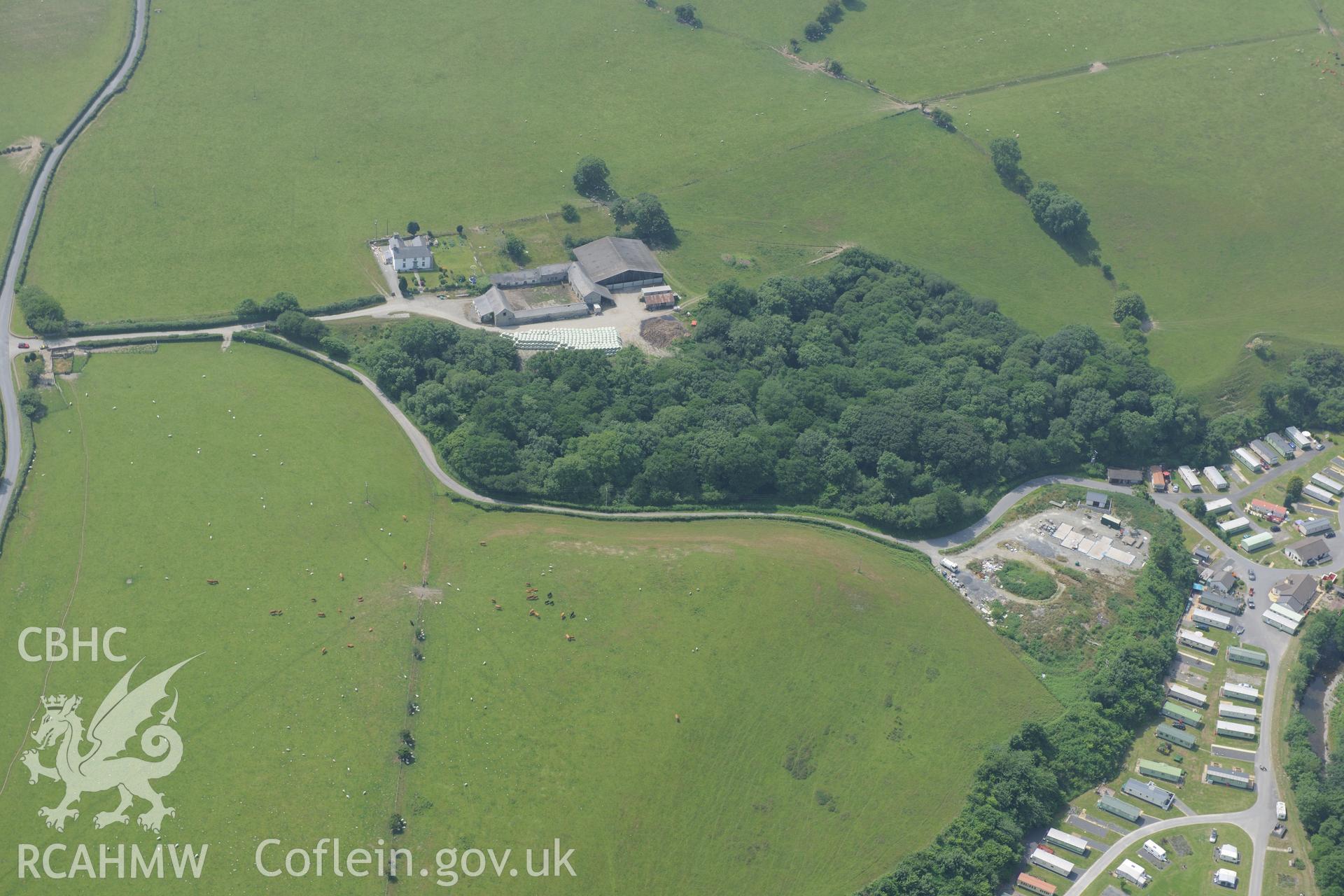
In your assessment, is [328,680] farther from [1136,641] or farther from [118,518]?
[1136,641]

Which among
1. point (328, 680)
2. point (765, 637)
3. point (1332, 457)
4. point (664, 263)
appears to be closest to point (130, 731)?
point (328, 680)

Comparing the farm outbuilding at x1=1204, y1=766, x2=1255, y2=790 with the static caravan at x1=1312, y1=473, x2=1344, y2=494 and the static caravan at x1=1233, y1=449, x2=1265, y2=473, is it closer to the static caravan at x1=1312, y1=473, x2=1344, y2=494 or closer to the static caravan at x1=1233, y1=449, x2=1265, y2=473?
the static caravan at x1=1312, y1=473, x2=1344, y2=494

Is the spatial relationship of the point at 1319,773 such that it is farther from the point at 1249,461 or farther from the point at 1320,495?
the point at 1249,461

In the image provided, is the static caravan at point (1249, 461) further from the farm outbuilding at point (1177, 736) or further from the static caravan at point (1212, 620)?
the farm outbuilding at point (1177, 736)

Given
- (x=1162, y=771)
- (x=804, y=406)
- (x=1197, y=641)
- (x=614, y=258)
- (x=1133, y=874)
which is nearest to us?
(x=1133, y=874)

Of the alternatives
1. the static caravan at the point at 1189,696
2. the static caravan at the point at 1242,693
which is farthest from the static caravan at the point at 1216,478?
the static caravan at the point at 1189,696

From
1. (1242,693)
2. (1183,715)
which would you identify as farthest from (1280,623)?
(1183,715)
